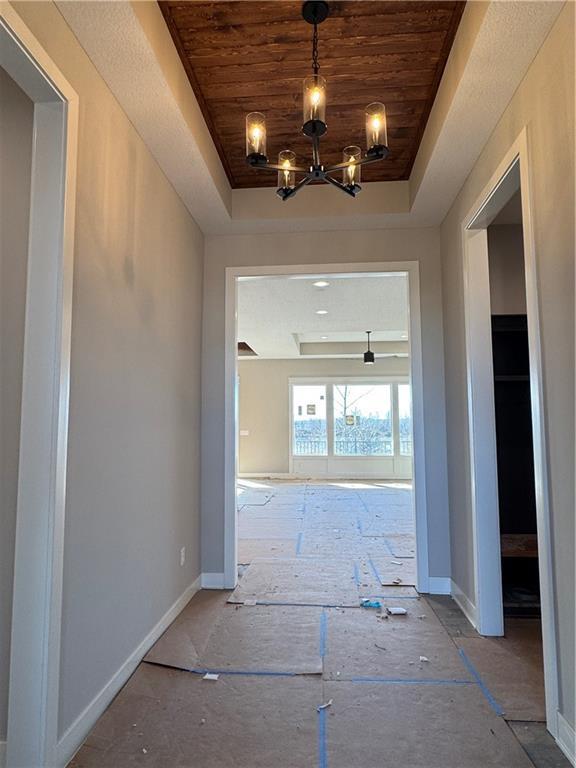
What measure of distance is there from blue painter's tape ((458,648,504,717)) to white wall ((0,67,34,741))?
1924 millimetres

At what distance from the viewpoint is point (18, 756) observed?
148 cm

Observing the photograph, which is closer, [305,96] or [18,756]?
[18,756]

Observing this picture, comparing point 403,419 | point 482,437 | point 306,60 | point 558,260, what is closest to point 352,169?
point 306,60

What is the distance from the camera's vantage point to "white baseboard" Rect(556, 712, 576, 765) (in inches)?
63.3

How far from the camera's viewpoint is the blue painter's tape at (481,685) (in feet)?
6.38

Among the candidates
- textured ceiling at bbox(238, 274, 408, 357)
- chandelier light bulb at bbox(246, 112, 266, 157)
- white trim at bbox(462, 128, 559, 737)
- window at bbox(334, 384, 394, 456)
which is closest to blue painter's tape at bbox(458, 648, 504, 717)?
white trim at bbox(462, 128, 559, 737)

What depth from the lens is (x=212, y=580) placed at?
3.39 metres

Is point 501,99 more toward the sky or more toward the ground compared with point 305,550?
more toward the sky

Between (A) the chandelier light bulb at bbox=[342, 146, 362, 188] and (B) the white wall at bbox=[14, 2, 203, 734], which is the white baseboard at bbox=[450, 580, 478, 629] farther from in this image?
(A) the chandelier light bulb at bbox=[342, 146, 362, 188]

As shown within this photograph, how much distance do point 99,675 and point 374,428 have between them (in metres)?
8.96

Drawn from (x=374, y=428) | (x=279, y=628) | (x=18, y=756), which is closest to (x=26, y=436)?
(x=18, y=756)

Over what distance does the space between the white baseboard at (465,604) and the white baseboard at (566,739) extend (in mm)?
987

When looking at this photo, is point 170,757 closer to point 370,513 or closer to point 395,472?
point 370,513

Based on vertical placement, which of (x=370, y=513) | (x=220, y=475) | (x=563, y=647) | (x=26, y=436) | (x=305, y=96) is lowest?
(x=370, y=513)
